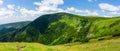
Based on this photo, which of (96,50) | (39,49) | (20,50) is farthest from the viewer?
(39,49)

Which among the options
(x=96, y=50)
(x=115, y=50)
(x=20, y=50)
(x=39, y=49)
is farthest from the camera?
(x=39, y=49)

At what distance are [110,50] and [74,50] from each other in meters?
35.6

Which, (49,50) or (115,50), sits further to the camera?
(49,50)

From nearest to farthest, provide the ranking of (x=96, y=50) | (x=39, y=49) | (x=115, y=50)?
(x=115, y=50) < (x=96, y=50) < (x=39, y=49)

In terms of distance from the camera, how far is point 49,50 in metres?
142

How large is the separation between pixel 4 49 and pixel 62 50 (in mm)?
36359

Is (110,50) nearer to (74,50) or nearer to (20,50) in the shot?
(74,50)

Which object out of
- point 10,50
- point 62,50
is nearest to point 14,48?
point 10,50

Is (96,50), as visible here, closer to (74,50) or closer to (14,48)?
(74,50)

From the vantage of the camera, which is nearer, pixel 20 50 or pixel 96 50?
pixel 96 50

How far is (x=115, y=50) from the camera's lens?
103750mm

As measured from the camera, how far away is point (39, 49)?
469ft

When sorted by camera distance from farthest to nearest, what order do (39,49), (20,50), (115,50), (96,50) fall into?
A: (39,49)
(20,50)
(96,50)
(115,50)

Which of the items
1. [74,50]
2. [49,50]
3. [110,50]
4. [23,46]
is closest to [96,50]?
[110,50]
